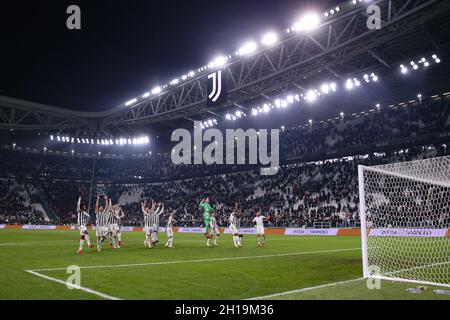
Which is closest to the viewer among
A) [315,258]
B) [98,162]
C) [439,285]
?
[439,285]

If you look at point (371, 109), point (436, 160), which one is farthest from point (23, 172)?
point (436, 160)

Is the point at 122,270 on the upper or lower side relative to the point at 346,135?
lower

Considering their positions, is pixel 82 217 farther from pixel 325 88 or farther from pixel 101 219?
pixel 325 88

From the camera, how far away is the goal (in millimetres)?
9859

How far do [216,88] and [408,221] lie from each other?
1933 cm

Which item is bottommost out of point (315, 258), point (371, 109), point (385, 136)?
point (315, 258)

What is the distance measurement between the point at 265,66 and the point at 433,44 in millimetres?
12667

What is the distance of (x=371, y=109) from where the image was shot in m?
41.8

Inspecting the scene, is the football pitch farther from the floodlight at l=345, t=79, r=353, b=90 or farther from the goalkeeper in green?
the floodlight at l=345, t=79, r=353, b=90

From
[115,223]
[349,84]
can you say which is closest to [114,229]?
[115,223]

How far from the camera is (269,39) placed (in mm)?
28109

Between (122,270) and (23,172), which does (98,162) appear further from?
(122,270)

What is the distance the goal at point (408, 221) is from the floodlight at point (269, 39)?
13.0m

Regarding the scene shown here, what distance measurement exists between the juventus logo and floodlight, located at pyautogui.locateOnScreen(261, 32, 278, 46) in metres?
5.60
